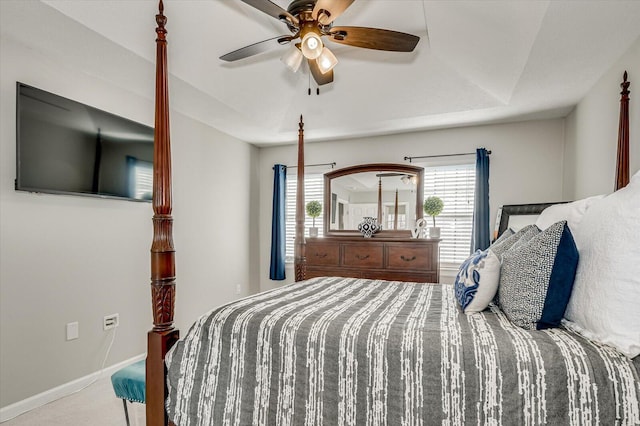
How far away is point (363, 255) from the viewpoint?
3887mm

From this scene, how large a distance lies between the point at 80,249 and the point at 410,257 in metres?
3.03

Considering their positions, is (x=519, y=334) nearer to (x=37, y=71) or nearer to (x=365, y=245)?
(x=365, y=245)

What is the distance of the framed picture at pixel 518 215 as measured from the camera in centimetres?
334

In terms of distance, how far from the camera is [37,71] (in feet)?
7.70

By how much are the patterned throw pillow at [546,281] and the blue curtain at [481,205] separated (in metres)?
2.65

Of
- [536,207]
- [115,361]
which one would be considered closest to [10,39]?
[115,361]

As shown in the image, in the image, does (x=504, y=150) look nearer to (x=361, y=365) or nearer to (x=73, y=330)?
(x=361, y=365)

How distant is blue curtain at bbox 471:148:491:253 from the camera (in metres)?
3.77

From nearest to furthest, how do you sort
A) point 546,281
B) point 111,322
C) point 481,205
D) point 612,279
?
1. point 612,279
2. point 546,281
3. point 111,322
4. point 481,205

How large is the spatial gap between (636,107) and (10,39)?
4.06 m

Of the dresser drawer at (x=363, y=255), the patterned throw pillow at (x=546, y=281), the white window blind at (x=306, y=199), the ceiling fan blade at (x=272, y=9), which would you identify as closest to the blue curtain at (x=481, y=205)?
the dresser drawer at (x=363, y=255)

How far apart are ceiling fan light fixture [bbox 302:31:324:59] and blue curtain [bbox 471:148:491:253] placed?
8.61 ft

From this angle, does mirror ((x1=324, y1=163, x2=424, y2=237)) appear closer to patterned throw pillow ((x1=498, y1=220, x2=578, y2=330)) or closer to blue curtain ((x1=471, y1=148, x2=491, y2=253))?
blue curtain ((x1=471, y1=148, x2=491, y2=253))

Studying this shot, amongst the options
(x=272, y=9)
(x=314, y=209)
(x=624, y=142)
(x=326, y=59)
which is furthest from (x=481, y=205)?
(x=272, y=9)
